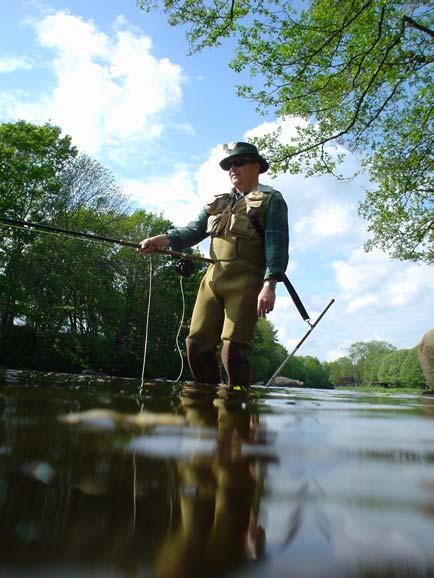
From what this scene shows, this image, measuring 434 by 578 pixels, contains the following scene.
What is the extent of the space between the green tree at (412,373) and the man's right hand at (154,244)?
282 feet

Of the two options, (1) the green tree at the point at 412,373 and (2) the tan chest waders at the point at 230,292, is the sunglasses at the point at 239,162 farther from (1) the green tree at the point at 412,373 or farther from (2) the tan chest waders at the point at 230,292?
(1) the green tree at the point at 412,373

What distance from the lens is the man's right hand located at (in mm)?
4043

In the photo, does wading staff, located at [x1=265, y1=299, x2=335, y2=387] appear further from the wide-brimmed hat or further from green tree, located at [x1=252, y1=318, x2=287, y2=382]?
green tree, located at [x1=252, y1=318, x2=287, y2=382]

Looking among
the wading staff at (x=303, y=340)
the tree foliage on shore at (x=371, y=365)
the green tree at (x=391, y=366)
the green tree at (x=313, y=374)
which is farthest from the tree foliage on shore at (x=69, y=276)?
the green tree at (x=391, y=366)

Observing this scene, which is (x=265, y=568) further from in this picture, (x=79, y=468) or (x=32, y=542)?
(x=79, y=468)

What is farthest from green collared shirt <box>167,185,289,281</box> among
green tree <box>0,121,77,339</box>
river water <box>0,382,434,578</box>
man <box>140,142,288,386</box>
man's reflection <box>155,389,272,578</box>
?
green tree <box>0,121,77,339</box>

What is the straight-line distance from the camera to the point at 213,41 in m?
10.1

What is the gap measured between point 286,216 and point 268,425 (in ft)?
8.50

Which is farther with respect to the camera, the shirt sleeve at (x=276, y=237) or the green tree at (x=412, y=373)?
the green tree at (x=412, y=373)

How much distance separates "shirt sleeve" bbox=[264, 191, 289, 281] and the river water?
236 cm

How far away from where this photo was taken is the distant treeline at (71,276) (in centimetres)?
2066

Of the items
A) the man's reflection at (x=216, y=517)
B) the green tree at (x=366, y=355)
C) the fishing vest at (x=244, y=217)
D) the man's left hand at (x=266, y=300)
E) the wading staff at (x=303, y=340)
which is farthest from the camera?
the green tree at (x=366, y=355)

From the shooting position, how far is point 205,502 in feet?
1.97

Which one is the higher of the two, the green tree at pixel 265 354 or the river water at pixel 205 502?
the green tree at pixel 265 354
